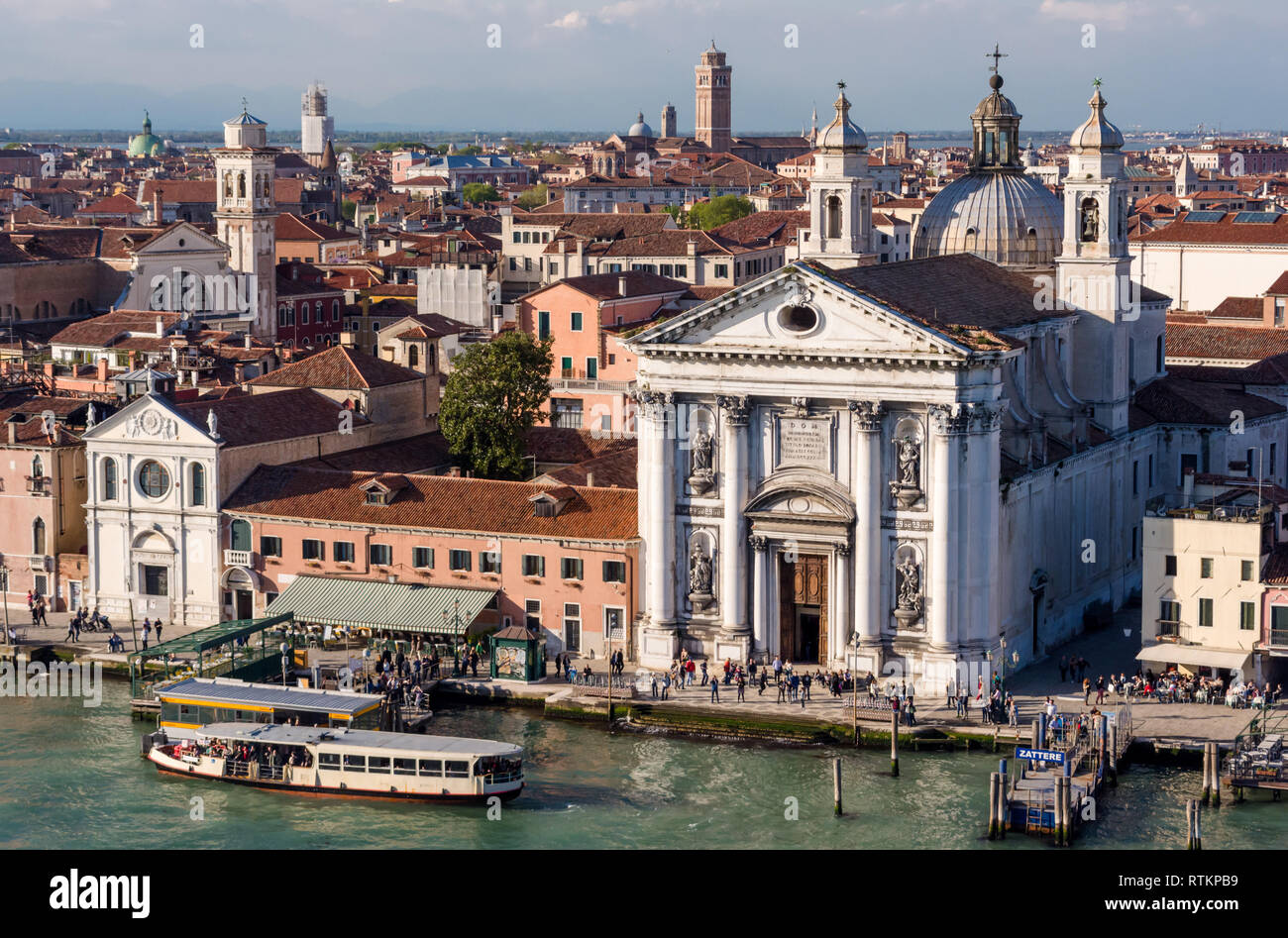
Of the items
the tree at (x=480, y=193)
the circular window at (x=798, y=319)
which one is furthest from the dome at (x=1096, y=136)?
the tree at (x=480, y=193)

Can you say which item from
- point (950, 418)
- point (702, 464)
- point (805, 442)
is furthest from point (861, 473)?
point (702, 464)

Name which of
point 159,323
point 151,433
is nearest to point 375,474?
point 151,433

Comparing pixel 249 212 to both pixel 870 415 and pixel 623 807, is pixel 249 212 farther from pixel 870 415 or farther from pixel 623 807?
pixel 623 807

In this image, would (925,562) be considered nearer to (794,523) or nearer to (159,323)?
(794,523)

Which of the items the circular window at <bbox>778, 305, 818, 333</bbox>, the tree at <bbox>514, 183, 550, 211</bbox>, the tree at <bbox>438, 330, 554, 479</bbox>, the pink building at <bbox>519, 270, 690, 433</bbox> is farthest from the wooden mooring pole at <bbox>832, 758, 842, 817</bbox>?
the tree at <bbox>514, 183, 550, 211</bbox>

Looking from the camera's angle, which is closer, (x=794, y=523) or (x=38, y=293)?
(x=794, y=523)

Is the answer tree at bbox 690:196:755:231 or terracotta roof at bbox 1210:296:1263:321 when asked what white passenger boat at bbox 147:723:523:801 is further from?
tree at bbox 690:196:755:231
